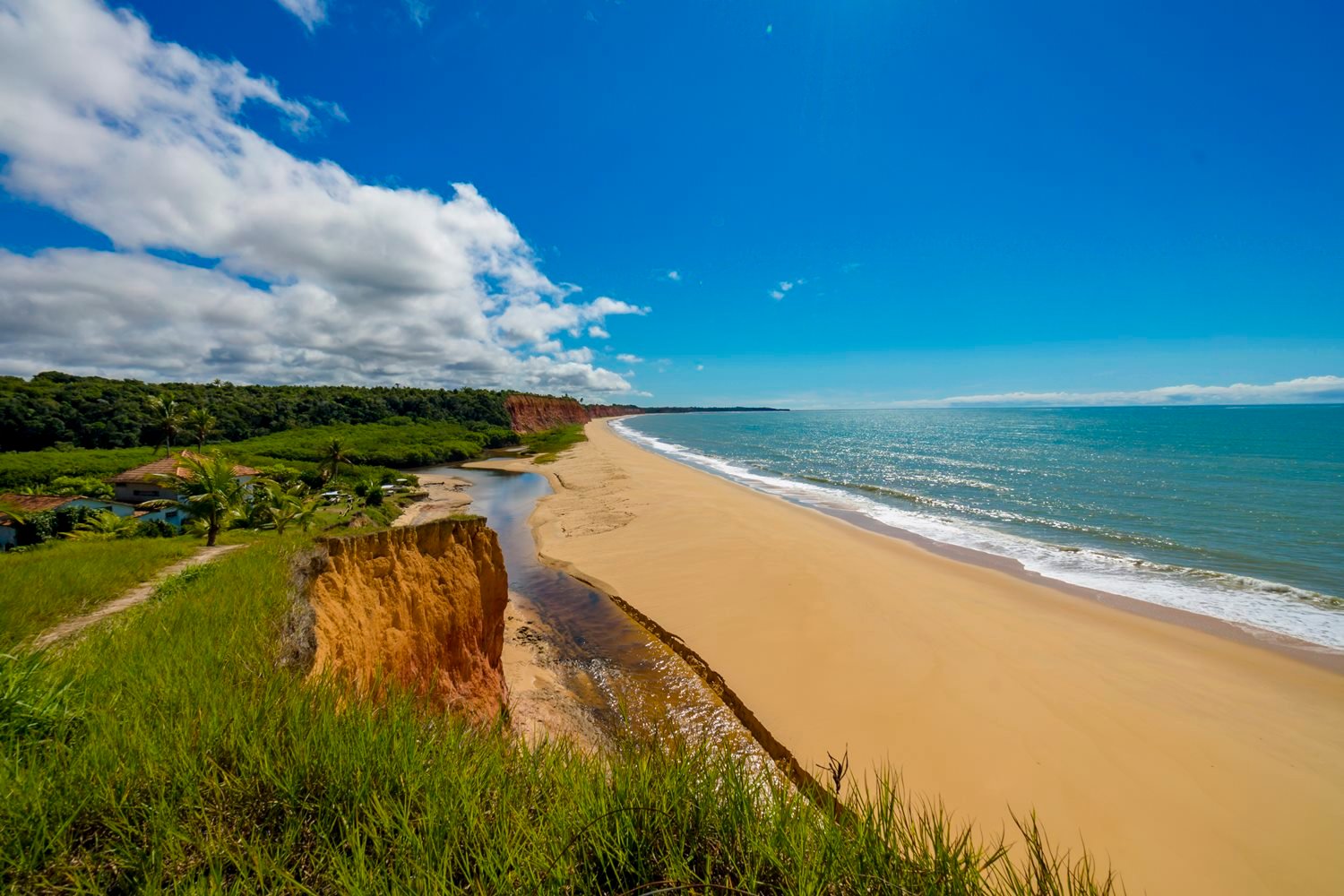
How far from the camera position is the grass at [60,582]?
21.3 feet

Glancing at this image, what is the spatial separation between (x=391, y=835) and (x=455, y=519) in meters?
7.03

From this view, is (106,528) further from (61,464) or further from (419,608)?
(61,464)

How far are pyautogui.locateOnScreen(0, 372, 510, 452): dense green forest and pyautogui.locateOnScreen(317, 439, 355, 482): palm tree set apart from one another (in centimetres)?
932

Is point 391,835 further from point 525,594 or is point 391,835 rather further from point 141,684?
point 525,594

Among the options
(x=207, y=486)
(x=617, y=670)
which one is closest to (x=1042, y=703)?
(x=617, y=670)

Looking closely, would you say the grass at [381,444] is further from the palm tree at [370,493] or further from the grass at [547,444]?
the palm tree at [370,493]

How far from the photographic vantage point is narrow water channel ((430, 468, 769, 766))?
8.65 m

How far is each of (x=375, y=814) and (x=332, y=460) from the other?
48.2 m

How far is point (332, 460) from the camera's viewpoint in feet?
139

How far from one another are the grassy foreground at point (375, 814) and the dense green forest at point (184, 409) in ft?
170

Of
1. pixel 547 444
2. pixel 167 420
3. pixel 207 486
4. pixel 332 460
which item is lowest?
pixel 547 444

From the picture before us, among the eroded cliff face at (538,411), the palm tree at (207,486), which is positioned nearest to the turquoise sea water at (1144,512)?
the palm tree at (207,486)

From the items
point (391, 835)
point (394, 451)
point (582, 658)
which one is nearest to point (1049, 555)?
point (582, 658)

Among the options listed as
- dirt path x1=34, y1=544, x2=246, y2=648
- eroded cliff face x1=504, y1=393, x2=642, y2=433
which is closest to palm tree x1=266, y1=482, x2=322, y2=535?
dirt path x1=34, y1=544, x2=246, y2=648
